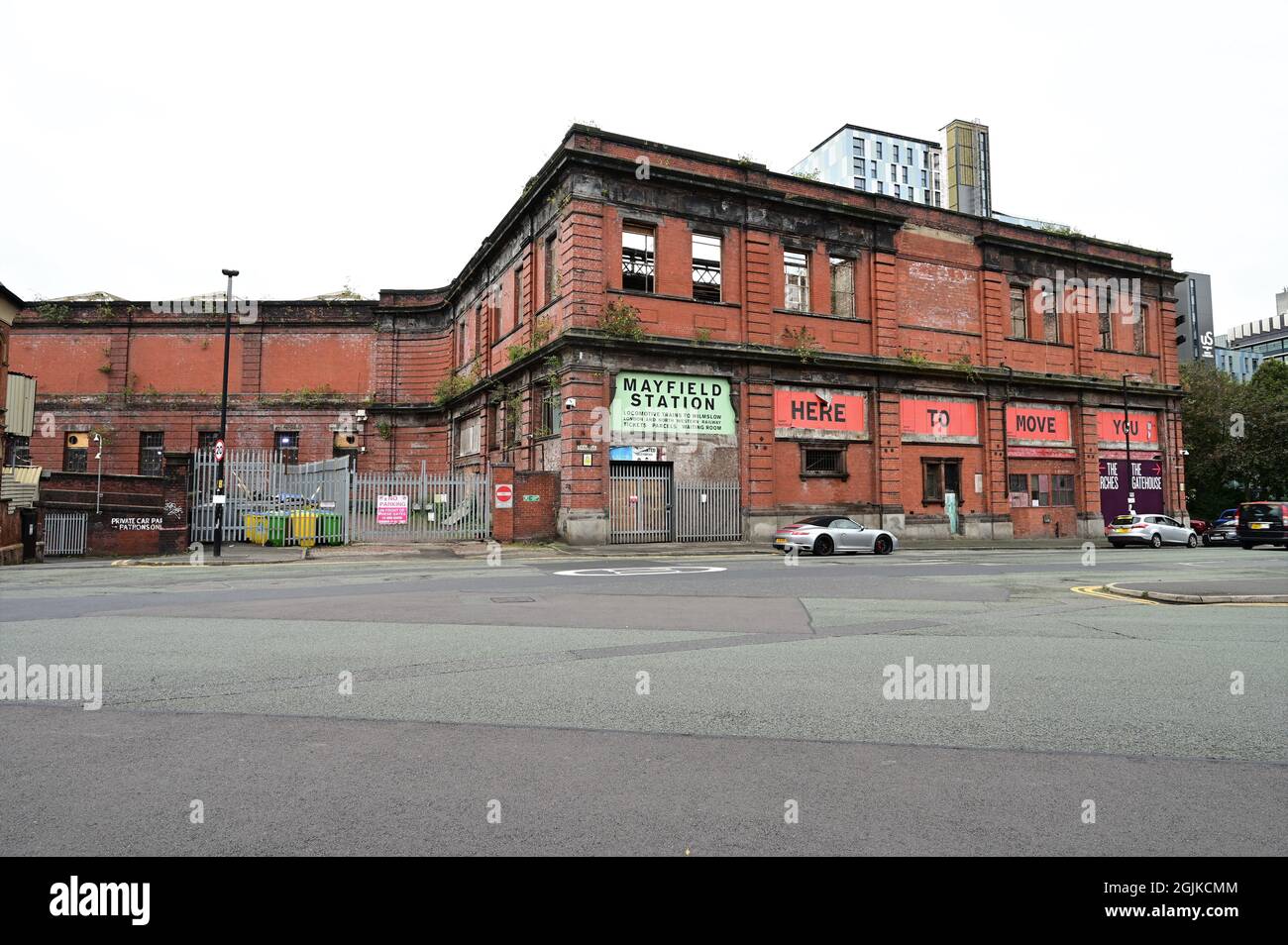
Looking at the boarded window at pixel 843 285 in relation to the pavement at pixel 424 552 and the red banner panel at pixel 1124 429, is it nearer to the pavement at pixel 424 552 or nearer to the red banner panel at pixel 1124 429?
the pavement at pixel 424 552

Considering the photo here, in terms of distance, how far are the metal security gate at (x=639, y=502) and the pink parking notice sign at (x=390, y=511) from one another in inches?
266

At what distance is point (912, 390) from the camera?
31766 mm

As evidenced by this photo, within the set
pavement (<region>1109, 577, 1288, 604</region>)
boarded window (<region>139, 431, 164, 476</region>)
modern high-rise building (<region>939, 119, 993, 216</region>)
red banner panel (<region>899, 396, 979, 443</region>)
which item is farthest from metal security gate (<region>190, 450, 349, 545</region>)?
modern high-rise building (<region>939, 119, 993, 216</region>)

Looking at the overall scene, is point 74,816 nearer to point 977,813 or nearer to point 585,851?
point 585,851

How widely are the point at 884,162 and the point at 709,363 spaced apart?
8213 cm

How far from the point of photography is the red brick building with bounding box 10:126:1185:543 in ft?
86.4

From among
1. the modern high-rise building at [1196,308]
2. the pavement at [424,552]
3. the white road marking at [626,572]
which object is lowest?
the white road marking at [626,572]

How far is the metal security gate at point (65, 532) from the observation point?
2230 cm

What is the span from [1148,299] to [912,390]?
16.5 m

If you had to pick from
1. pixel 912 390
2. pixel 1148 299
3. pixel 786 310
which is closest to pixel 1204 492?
pixel 1148 299

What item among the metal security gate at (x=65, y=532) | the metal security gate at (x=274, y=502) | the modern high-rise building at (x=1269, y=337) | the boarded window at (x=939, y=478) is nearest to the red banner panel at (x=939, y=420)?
the boarded window at (x=939, y=478)

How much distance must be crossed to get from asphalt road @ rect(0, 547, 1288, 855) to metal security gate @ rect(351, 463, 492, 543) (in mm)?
14987

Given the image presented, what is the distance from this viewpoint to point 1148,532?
107 feet

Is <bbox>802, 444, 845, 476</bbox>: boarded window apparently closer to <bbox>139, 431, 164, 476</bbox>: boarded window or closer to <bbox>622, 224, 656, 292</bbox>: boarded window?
<bbox>622, 224, 656, 292</bbox>: boarded window
